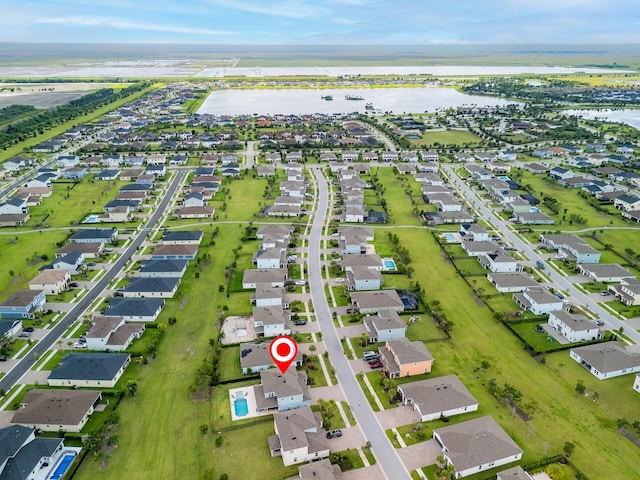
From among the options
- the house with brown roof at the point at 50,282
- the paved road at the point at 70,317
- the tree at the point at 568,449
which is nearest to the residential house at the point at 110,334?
the paved road at the point at 70,317

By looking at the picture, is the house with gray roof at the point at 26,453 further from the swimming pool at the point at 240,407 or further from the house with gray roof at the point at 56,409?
the swimming pool at the point at 240,407

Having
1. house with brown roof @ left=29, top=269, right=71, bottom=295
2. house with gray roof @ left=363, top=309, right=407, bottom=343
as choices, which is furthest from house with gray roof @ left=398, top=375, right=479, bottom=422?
house with brown roof @ left=29, top=269, right=71, bottom=295

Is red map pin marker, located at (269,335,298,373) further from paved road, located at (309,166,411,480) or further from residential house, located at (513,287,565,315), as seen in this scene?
residential house, located at (513,287,565,315)

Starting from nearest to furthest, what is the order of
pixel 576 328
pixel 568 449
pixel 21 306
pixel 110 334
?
1. pixel 568 449
2. pixel 110 334
3. pixel 576 328
4. pixel 21 306

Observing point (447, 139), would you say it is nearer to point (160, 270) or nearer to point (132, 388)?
point (160, 270)

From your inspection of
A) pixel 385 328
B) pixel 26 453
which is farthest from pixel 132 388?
pixel 385 328
